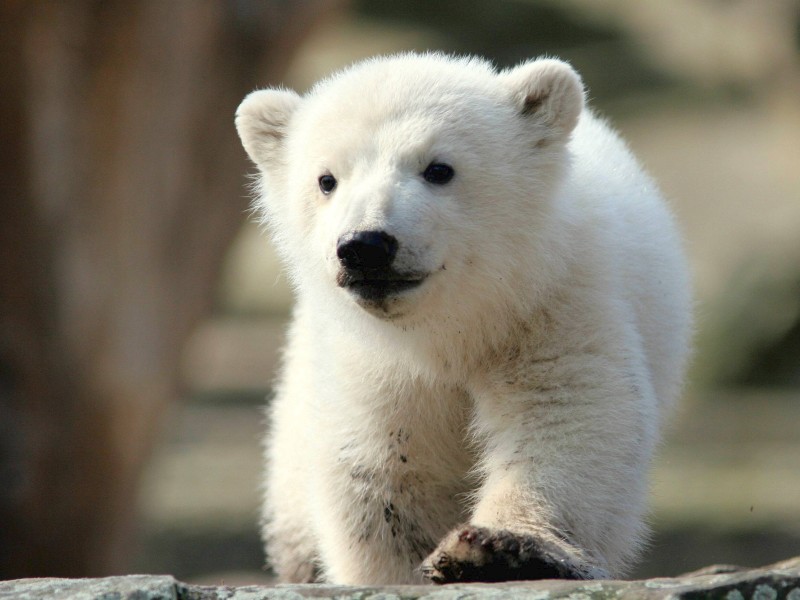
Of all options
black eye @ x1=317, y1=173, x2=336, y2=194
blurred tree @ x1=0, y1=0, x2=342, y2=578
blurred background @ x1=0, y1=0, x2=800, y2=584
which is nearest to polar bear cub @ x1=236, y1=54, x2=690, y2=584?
black eye @ x1=317, y1=173, x2=336, y2=194

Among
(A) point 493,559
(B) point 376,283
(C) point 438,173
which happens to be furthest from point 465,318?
(A) point 493,559

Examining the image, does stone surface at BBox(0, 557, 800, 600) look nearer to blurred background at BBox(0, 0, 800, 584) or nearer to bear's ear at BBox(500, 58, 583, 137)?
bear's ear at BBox(500, 58, 583, 137)

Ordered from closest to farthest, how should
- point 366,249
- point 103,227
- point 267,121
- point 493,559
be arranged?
1. point 493,559
2. point 366,249
3. point 267,121
4. point 103,227

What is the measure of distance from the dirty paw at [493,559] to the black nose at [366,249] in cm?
116

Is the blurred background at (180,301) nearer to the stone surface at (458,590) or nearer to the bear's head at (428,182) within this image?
Result: the bear's head at (428,182)

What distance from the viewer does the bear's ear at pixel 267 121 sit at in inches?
254

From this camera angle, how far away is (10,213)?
11227 mm

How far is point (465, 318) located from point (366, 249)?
31.0 inches

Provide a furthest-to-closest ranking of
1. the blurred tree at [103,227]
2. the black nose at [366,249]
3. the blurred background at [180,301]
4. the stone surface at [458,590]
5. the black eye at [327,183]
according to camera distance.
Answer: the blurred background at [180,301] → the blurred tree at [103,227] → the black eye at [327,183] → the black nose at [366,249] → the stone surface at [458,590]

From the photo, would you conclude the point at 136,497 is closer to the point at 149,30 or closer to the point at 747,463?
the point at 149,30

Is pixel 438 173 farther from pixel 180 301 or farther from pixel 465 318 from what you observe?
pixel 180 301

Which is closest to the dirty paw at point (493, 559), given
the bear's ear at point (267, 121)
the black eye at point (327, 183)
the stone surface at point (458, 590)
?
the stone surface at point (458, 590)

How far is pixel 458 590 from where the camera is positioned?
14.6 ft

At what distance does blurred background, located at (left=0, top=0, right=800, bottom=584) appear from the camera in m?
11.5
